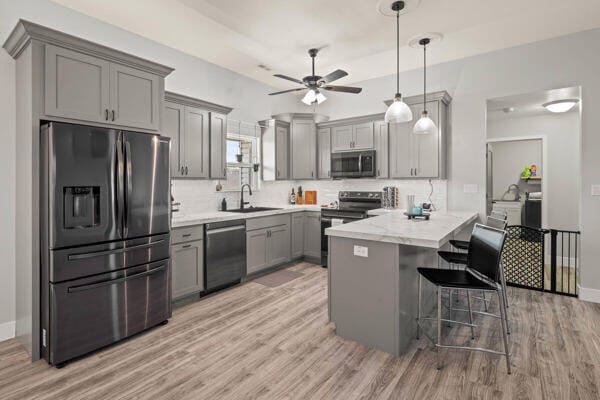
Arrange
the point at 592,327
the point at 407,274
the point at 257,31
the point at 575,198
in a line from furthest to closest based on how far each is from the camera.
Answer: the point at 575,198
the point at 257,31
the point at 592,327
the point at 407,274

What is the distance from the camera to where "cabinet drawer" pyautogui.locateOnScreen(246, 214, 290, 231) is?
4.22 metres

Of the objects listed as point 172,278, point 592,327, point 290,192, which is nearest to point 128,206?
point 172,278

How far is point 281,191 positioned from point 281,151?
745 millimetres

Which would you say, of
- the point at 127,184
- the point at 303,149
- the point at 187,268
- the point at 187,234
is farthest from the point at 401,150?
the point at 127,184

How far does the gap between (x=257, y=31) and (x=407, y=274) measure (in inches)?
116

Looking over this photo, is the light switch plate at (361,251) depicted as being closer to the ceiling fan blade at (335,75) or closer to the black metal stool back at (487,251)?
the black metal stool back at (487,251)

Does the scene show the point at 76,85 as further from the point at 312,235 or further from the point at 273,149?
the point at 312,235

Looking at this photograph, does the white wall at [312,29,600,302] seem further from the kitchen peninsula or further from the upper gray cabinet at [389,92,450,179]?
the kitchen peninsula

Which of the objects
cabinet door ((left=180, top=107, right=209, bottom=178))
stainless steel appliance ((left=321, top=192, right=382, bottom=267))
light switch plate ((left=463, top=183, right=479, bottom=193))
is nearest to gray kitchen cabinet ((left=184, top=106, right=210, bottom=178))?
cabinet door ((left=180, top=107, right=209, bottom=178))

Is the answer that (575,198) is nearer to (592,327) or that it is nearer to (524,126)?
(524,126)

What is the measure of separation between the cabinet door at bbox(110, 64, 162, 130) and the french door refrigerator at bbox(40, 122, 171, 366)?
164mm

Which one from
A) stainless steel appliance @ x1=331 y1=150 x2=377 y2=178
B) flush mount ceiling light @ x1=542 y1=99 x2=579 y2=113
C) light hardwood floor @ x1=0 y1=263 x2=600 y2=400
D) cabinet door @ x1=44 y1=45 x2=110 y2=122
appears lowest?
light hardwood floor @ x1=0 y1=263 x2=600 y2=400

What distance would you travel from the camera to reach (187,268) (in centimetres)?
340

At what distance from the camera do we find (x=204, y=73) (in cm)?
437
